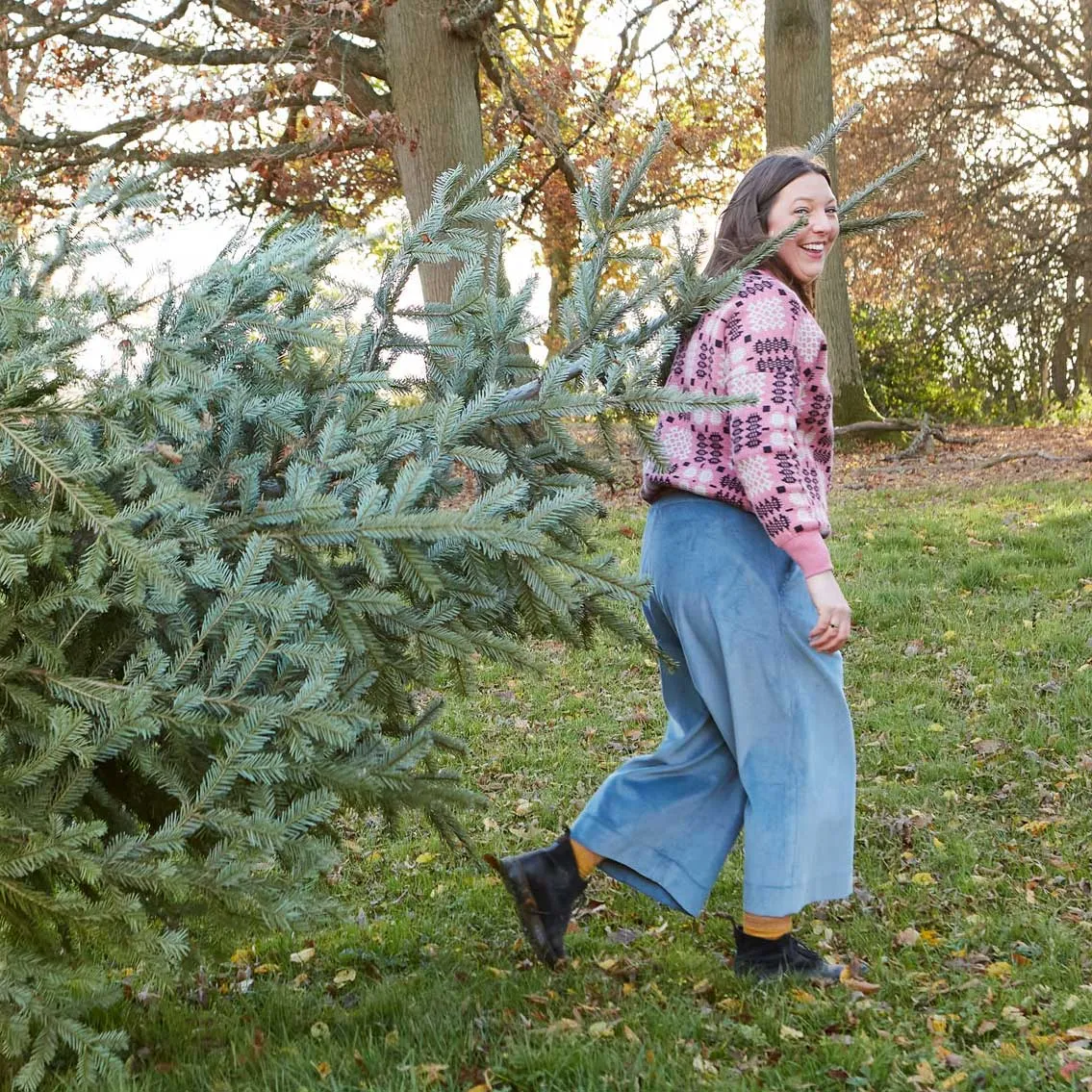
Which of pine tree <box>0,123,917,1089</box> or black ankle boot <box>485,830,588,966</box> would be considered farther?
black ankle boot <box>485,830,588,966</box>

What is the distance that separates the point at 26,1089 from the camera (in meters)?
2.35

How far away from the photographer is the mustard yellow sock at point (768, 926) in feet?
10.7

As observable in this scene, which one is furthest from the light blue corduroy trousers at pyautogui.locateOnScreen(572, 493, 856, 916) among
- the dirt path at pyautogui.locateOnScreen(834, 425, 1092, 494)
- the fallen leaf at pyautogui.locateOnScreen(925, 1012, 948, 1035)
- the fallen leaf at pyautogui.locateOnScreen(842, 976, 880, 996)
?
the dirt path at pyautogui.locateOnScreen(834, 425, 1092, 494)

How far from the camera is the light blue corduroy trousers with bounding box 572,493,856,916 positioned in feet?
10.3

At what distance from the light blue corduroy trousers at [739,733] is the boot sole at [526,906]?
0.79ft

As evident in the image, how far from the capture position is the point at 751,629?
3.12 meters

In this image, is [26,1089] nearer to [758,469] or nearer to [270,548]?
[270,548]

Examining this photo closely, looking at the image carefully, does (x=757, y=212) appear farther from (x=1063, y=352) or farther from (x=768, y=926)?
(x=1063, y=352)

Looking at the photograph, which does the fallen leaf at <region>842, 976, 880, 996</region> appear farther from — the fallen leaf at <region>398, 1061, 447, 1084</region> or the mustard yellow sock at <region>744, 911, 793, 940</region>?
the fallen leaf at <region>398, 1061, 447, 1084</region>

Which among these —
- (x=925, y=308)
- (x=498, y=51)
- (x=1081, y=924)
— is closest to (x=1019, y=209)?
(x=925, y=308)

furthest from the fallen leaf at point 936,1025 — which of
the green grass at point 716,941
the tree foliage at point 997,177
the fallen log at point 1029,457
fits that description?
the tree foliage at point 997,177

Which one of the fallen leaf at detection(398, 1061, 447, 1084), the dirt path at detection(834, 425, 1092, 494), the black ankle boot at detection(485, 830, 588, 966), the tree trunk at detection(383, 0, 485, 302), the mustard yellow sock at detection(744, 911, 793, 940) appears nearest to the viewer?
the fallen leaf at detection(398, 1061, 447, 1084)

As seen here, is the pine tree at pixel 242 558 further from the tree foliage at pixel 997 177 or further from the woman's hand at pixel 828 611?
the tree foliage at pixel 997 177

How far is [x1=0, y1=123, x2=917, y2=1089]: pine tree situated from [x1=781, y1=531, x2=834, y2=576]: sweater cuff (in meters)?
0.41
